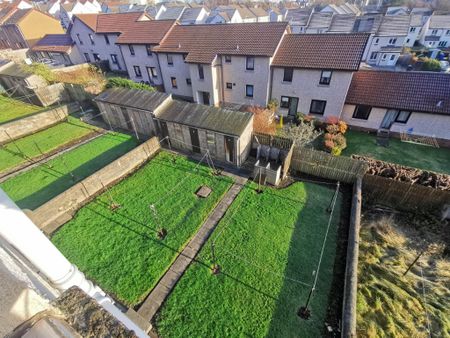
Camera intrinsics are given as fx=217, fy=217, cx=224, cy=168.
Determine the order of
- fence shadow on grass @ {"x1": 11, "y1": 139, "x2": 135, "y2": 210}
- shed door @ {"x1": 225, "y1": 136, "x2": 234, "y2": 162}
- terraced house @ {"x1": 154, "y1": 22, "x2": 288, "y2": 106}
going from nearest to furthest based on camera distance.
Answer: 1. fence shadow on grass @ {"x1": 11, "y1": 139, "x2": 135, "y2": 210}
2. shed door @ {"x1": 225, "y1": 136, "x2": 234, "y2": 162}
3. terraced house @ {"x1": 154, "y1": 22, "x2": 288, "y2": 106}

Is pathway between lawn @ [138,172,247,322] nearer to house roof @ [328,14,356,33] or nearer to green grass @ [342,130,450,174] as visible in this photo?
green grass @ [342,130,450,174]

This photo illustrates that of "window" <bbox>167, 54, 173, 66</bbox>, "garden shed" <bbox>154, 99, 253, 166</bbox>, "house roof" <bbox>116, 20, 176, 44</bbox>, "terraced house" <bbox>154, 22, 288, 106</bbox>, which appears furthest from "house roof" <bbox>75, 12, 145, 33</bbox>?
"garden shed" <bbox>154, 99, 253, 166</bbox>

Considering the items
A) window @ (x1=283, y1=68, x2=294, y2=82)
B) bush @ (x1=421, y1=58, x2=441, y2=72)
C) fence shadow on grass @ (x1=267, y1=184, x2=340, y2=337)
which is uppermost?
window @ (x1=283, y1=68, x2=294, y2=82)

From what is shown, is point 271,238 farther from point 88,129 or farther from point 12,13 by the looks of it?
point 12,13

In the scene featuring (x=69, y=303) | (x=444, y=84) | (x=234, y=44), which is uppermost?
(x=69, y=303)

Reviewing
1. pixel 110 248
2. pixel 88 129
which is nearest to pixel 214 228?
pixel 110 248

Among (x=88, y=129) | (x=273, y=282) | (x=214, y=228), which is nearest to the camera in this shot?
(x=273, y=282)

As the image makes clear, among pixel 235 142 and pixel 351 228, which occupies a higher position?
pixel 235 142
